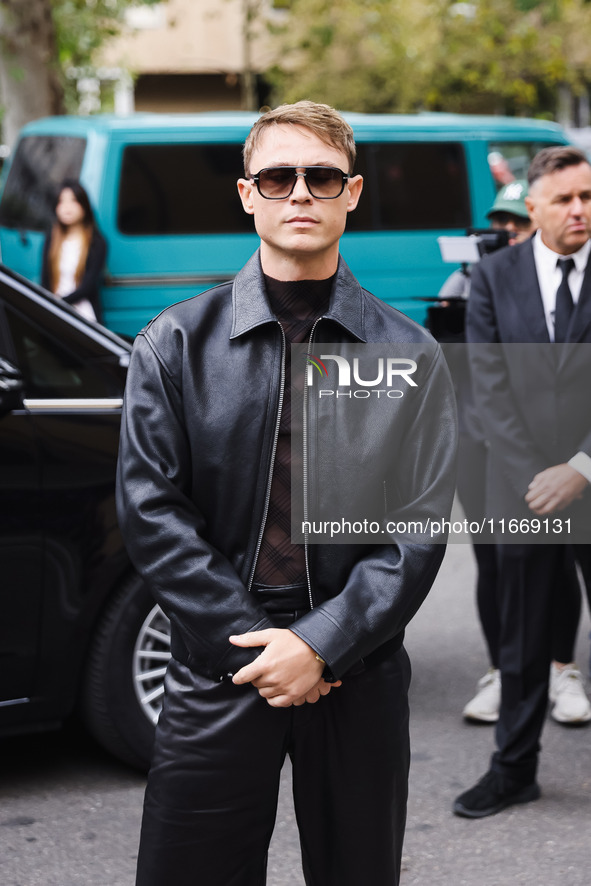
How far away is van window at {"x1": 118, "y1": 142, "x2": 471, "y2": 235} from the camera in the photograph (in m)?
8.80

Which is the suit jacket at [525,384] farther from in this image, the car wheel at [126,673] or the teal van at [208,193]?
the teal van at [208,193]

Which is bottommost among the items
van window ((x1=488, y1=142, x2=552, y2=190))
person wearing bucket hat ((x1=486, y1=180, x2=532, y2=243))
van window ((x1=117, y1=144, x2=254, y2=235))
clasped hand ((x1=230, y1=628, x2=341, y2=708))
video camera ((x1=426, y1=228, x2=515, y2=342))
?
clasped hand ((x1=230, y1=628, x2=341, y2=708))

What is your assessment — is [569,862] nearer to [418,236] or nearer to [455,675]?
[455,675]

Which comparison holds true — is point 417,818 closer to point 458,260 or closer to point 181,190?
point 458,260

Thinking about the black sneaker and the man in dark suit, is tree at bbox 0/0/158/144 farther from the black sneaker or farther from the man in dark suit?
the black sneaker

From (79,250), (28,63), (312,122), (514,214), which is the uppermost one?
(28,63)

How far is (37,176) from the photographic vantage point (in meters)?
9.53

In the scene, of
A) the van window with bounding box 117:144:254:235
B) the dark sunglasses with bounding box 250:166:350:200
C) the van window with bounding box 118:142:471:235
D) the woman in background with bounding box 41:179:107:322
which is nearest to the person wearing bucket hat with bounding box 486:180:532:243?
the dark sunglasses with bounding box 250:166:350:200

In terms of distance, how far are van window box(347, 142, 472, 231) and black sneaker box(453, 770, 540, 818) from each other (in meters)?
6.19

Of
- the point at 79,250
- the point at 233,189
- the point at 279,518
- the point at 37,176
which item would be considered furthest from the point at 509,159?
the point at 279,518

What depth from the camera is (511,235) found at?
522 cm

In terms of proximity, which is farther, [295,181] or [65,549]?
[65,549]

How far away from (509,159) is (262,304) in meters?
8.00

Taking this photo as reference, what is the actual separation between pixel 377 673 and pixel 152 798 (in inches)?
18.2
